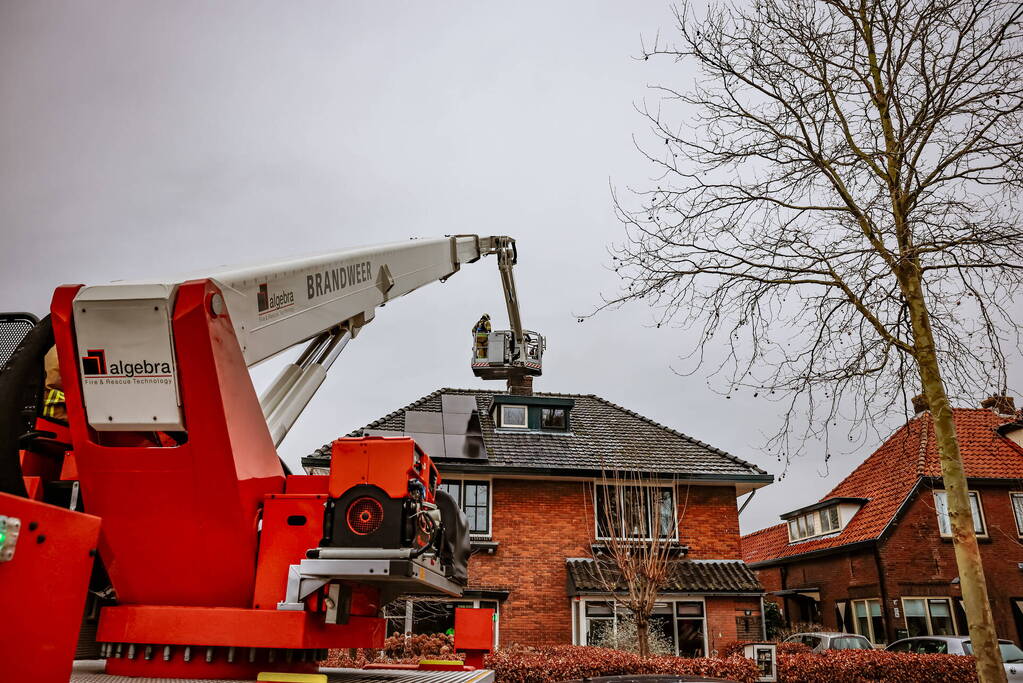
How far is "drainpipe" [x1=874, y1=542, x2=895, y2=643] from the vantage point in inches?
874

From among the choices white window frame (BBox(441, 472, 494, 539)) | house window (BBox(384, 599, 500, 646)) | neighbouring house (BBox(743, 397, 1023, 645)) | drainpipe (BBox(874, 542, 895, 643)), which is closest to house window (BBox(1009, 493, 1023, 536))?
neighbouring house (BBox(743, 397, 1023, 645))

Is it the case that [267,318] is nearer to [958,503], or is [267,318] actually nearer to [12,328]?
[12,328]

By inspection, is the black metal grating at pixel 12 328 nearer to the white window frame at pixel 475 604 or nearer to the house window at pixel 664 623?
the white window frame at pixel 475 604

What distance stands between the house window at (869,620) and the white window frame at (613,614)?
7499 millimetres

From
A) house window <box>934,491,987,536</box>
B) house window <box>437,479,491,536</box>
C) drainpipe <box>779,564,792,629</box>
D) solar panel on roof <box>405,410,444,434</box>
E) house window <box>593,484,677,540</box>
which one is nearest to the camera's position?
house window <box>593,484,677,540</box>

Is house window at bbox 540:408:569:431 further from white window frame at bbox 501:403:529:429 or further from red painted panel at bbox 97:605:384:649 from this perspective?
red painted panel at bbox 97:605:384:649

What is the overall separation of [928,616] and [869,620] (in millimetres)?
1709

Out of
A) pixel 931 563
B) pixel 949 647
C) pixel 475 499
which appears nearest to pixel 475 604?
pixel 475 499

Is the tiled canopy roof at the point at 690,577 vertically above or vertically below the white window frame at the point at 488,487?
below

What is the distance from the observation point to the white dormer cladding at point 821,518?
25844mm

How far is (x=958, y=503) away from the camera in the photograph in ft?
22.6

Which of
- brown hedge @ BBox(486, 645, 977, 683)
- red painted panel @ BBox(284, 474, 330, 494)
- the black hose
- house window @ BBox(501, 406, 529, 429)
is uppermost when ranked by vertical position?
house window @ BBox(501, 406, 529, 429)

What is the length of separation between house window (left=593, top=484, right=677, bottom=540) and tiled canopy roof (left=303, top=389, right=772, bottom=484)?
25.4 inches

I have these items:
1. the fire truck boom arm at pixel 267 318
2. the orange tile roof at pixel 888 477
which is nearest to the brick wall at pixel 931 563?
the orange tile roof at pixel 888 477
